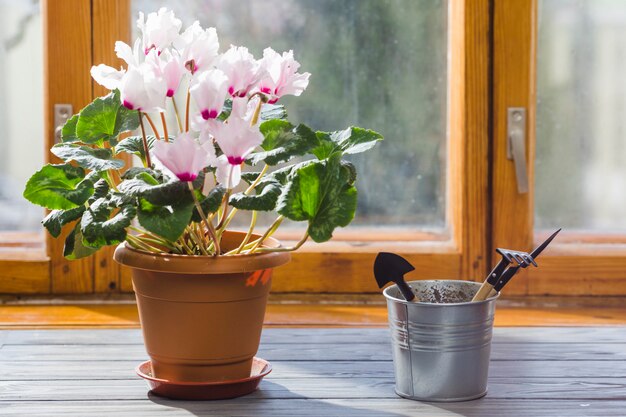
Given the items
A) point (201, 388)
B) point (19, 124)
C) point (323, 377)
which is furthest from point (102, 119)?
point (19, 124)

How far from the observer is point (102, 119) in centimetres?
136

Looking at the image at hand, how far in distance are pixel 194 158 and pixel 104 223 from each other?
0.15 metres

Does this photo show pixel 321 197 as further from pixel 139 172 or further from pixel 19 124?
pixel 19 124

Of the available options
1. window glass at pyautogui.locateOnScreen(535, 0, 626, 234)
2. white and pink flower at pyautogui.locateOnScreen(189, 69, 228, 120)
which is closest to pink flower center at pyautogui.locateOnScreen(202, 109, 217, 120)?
white and pink flower at pyautogui.locateOnScreen(189, 69, 228, 120)

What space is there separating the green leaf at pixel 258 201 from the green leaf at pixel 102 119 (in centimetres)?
23

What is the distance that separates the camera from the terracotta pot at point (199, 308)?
4.33 ft

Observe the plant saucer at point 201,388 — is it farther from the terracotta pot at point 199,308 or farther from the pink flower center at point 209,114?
the pink flower center at point 209,114

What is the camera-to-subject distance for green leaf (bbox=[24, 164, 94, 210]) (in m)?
1.35

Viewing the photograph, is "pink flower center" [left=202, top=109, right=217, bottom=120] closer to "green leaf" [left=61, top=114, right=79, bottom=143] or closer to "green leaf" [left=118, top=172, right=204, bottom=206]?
"green leaf" [left=118, top=172, right=204, bottom=206]

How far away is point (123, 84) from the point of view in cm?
125

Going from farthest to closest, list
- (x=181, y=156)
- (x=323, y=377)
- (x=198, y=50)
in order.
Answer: (x=323, y=377), (x=198, y=50), (x=181, y=156)

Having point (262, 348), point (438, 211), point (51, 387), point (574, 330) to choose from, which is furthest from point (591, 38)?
point (51, 387)

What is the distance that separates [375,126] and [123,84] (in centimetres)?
92

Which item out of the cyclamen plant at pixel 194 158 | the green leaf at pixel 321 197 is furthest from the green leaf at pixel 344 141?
the green leaf at pixel 321 197
